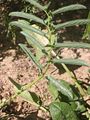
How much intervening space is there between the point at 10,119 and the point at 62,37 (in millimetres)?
692

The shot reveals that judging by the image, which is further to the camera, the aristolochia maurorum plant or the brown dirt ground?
the brown dirt ground

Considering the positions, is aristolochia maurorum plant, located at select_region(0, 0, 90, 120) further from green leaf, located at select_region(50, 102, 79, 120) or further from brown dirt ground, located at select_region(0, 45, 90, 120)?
brown dirt ground, located at select_region(0, 45, 90, 120)

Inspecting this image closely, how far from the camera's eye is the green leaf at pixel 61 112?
1059mm

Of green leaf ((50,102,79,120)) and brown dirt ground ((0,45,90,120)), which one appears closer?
green leaf ((50,102,79,120))

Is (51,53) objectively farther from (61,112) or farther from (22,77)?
(22,77)

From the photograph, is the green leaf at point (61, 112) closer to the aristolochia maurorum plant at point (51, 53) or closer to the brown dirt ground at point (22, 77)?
the aristolochia maurorum plant at point (51, 53)

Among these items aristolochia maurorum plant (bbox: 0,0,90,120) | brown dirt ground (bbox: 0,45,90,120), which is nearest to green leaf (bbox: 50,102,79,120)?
aristolochia maurorum plant (bbox: 0,0,90,120)

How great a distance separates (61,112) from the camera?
1.08 metres

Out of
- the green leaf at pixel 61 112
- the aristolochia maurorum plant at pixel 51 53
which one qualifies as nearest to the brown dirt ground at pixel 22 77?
the aristolochia maurorum plant at pixel 51 53

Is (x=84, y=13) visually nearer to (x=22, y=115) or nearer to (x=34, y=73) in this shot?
(x=34, y=73)

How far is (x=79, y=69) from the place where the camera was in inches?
71.9

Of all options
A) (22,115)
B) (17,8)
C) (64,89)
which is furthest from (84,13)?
(64,89)

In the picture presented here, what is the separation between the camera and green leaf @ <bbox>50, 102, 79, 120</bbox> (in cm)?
106

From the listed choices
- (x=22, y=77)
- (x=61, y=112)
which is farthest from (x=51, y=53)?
(x=22, y=77)
